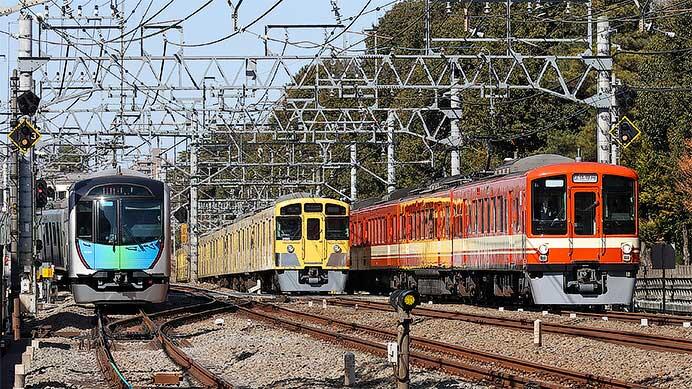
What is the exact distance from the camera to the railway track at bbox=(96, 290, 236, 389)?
1340 cm

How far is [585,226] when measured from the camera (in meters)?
23.2

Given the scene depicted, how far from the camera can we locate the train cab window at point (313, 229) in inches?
1353

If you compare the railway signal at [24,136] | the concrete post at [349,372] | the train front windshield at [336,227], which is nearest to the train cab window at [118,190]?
the railway signal at [24,136]

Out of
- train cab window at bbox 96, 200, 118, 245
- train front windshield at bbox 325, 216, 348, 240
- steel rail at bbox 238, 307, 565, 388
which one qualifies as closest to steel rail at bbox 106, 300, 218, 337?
train cab window at bbox 96, 200, 118, 245

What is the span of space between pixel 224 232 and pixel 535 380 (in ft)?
120

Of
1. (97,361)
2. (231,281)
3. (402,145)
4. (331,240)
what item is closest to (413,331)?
(97,361)

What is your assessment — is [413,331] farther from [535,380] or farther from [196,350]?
A: [535,380]

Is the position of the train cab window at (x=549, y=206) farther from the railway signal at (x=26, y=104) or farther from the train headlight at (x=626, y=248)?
the railway signal at (x=26, y=104)

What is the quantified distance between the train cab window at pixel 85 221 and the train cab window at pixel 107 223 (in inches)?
6.3

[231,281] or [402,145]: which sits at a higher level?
[402,145]

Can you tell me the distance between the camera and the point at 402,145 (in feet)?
205

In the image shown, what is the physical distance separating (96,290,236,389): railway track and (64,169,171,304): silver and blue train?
587 millimetres

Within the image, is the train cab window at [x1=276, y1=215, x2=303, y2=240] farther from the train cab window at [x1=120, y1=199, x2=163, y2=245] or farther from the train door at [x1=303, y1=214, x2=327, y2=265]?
the train cab window at [x1=120, y1=199, x2=163, y2=245]

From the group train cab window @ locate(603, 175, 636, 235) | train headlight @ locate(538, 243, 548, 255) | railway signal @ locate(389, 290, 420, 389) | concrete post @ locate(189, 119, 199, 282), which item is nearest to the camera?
railway signal @ locate(389, 290, 420, 389)
